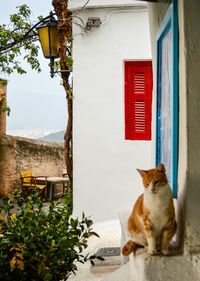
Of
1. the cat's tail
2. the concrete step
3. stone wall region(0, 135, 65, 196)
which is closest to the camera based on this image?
the cat's tail

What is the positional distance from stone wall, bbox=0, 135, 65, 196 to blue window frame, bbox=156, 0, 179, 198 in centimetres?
1358

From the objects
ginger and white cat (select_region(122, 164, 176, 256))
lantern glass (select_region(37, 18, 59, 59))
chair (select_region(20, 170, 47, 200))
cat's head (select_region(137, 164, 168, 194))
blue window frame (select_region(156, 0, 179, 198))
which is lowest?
chair (select_region(20, 170, 47, 200))

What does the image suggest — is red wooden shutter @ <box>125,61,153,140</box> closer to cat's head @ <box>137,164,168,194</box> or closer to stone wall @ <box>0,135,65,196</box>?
cat's head @ <box>137,164,168,194</box>

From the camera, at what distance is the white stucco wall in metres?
7.00

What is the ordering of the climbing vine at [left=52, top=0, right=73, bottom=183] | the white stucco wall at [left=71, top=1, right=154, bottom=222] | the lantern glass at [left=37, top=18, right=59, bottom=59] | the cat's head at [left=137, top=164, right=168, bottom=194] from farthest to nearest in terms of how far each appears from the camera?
the climbing vine at [left=52, top=0, right=73, bottom=183] < the white stucco wall at [left=71, top=1, right=154, bottom=222] < the lantern glass at [left=37, top=18, right=59, bottom=59] < the cat's head at [left=137, top=164, right=168, bottom=194]

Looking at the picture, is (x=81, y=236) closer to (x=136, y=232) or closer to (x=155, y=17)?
(x=136, y=232)

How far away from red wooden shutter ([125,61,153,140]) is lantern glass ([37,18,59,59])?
3.59 ft

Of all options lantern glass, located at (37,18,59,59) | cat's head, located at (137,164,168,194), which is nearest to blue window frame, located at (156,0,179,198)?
cat's head, located at (137,164,168,194)

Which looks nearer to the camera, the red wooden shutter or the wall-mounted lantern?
the wall-mounted lantern

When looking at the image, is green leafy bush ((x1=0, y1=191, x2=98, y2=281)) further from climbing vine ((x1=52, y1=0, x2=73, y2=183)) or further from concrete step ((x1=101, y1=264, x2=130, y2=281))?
climbing vine ((x1=52, y1=0, x2=73, y2=183))

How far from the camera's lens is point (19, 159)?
55.1 ft

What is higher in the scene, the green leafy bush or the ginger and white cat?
the ginger and white cat

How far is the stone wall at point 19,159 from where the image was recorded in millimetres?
16484

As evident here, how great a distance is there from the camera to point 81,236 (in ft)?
10.4
